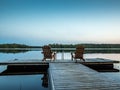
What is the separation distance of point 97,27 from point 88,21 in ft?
8.52

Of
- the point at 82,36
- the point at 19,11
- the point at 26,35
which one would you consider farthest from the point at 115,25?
the point at 26,35

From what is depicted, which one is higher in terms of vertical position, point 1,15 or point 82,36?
point 1,15

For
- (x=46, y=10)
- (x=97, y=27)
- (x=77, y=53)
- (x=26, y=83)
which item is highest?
(x=46, y=10)

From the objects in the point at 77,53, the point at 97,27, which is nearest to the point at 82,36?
the point at 97,27

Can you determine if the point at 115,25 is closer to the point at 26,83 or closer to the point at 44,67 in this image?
the point at 44,67

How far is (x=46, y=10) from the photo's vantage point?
1966cm

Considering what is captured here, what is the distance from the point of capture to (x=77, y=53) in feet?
32.1

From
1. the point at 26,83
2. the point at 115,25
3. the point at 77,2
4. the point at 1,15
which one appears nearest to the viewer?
the point at 26,83

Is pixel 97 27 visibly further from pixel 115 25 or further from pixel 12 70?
pixel 12 70

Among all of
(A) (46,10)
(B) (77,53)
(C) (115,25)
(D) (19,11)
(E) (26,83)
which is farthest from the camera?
(C) (115,25)

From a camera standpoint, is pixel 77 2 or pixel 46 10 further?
pixel 46 10

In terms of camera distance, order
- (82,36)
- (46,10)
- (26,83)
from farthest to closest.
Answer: (82,36) < (46,10) < (26,83)

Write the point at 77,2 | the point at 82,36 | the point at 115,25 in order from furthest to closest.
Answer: the point at 82,36 → the point at 115,25 → the point at 77,2

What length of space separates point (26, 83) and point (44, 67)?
2.54 m
